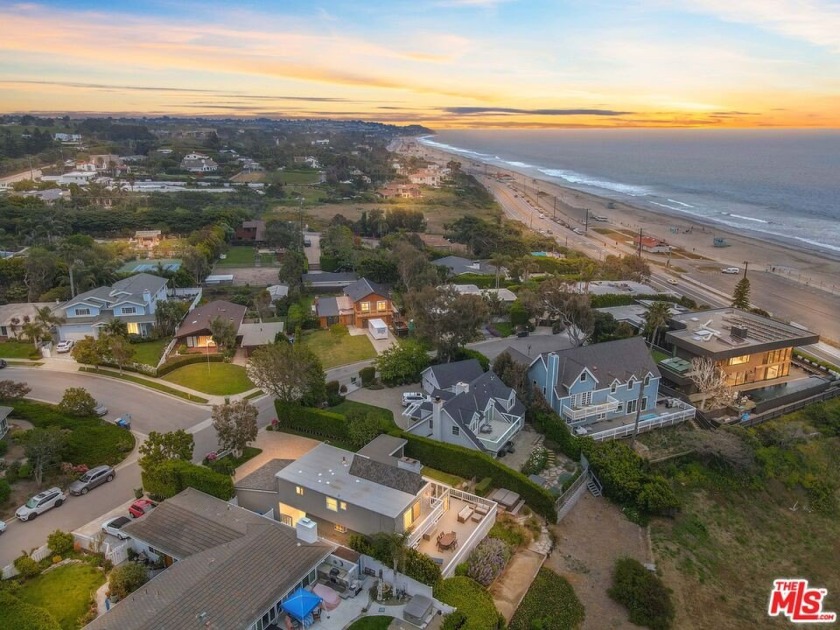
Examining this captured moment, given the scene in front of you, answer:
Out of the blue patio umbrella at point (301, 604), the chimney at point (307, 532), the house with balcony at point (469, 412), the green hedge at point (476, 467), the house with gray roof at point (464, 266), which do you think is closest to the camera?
the blue patio umbrella at point (301, 604)

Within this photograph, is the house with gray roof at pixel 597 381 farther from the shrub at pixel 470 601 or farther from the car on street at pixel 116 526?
the car on street at pixel 116 526

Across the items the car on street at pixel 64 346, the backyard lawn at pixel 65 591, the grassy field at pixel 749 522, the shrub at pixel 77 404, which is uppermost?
the shrub at pixel 77 404

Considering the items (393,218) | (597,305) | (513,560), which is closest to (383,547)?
(513,560)

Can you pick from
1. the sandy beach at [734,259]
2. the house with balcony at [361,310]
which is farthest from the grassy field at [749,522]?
the house with balcony at [361,310]

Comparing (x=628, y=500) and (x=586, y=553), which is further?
Result: (x=628, y=500)

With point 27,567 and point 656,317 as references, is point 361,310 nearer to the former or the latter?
point 656,317

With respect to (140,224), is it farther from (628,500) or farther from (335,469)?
(628,500)

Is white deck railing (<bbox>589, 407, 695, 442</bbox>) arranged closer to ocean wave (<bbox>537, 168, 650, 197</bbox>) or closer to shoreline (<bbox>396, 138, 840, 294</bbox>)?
shoreline (<bbox>396, 138, 840, 294</bbox>)

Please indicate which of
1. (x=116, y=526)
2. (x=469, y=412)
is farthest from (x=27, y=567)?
(x=469, y=412)
